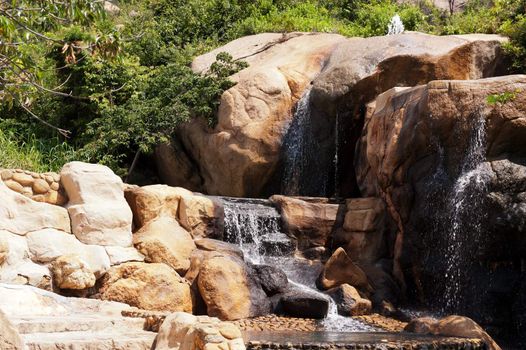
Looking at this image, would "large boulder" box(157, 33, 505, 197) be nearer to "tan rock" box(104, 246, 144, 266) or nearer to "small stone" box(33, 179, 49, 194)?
"tan rock" box(104, 246, 144, 266)

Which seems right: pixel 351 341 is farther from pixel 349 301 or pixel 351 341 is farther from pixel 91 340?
pixel 91 340

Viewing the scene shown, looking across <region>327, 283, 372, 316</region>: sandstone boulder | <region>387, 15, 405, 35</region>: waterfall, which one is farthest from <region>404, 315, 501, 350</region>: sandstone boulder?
<region>387, 15, 405, 35</region>: waterfall

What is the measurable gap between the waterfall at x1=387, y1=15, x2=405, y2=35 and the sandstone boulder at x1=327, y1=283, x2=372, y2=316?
10.8 meters

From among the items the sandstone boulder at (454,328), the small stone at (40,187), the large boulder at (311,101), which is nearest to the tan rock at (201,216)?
the small stone at (40,187)

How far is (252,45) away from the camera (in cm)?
2022

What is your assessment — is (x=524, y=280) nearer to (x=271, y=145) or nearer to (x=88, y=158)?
(x=271, y=145)

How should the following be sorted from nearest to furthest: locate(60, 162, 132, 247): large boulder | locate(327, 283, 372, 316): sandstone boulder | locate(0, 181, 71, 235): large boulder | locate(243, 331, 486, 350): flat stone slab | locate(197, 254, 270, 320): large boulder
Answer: locate(243, 331, 486, 350): flat stone slab
locate(0, 181, 71, 235): large boulder
locate(197, 254, 270, 320): large boulder
locate(60, 162, 132, 247): large boulder
locate(327, 283, 372, 316): sandstone boulder

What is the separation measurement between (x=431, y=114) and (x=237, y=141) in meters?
5.56

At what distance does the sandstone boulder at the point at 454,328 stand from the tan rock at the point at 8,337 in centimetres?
630

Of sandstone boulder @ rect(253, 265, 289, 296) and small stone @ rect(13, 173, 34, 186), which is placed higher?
small stone @ rect(13, 173, 34, 186)

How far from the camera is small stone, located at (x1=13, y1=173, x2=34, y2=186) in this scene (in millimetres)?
11555

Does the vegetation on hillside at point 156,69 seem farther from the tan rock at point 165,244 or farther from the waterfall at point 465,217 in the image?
the waterfall at point 465,217

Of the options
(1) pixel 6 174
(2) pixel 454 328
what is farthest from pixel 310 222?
(1) pixel 6 174

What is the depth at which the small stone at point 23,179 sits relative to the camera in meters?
11.6
